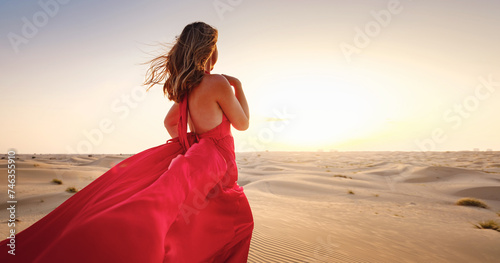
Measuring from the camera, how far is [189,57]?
6.98 feet

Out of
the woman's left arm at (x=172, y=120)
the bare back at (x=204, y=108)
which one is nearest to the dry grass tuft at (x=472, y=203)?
the bare back at (x=204, y=108)

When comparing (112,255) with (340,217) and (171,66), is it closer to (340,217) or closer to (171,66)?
(171,66)

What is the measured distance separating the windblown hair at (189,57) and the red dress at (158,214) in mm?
163

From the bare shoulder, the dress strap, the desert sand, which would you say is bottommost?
the desert sand

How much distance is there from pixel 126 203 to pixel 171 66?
1.35 metres

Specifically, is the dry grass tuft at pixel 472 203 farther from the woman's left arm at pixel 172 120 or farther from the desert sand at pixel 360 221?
the woman's left arm at pixel 172 120

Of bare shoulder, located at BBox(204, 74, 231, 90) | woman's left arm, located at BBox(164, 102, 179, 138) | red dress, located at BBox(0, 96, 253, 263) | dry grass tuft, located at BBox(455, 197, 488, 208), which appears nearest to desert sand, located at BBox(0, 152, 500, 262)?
dry grass tuft, located at BBox(455, 197, 488, 208)

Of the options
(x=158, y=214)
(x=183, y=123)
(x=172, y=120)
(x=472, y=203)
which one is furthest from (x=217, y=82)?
(x=472, y=203)

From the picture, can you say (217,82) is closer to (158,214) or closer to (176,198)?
(176,198)

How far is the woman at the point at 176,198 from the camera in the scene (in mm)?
1124

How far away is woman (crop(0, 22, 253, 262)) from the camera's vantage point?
44.3 inches

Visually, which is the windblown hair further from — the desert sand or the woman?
the desert sand

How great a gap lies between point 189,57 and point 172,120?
2.42 feet

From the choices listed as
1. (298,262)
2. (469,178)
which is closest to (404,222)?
(298,262)
